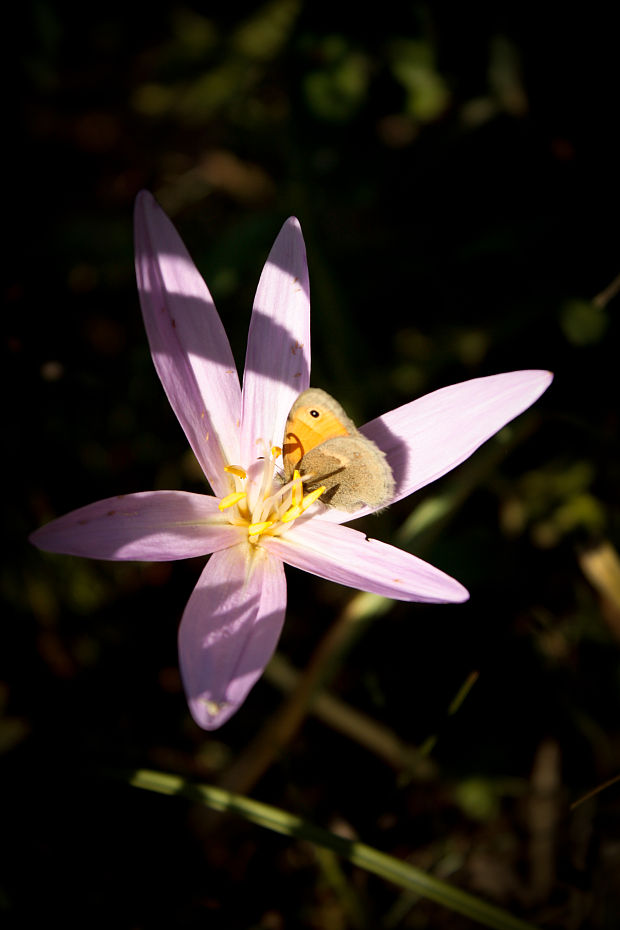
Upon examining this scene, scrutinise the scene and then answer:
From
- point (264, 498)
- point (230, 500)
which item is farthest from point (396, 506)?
point (230, 500)

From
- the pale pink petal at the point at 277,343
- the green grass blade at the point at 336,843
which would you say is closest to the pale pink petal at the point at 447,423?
the pale pink petal at the point at 277,343

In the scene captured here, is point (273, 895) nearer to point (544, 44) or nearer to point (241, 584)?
point (241, 584)

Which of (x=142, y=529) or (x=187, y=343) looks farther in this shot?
(x=187, y=343)

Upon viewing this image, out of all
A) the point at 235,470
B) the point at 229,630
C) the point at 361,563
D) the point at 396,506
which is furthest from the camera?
the point at 396,506

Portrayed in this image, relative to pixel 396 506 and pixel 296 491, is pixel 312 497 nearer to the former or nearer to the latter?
pixel 296 491

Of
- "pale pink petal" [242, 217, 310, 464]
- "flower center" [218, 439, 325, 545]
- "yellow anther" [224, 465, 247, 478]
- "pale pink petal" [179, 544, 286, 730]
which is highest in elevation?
"pale pink petal" [242, 217, 310, 464]

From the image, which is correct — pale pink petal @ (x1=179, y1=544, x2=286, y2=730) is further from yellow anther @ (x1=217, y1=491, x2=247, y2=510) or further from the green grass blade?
the green grass blade

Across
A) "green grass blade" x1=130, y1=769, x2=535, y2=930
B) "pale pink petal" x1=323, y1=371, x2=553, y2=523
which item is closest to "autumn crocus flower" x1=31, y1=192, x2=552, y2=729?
"pale pink petal" x1=323, y1=371, x2=553, y2=523
